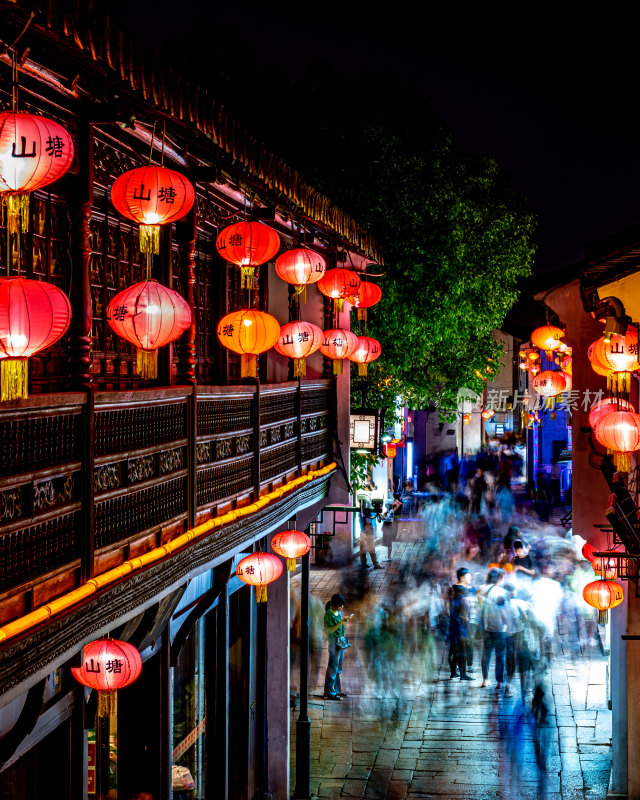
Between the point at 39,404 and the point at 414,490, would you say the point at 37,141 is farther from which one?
the point at 414,490

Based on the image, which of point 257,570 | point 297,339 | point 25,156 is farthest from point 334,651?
point 25,156

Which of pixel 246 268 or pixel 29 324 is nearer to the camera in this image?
pixel 29 324

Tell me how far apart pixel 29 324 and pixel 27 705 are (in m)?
3.11

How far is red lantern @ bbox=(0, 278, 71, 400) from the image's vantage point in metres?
4.86

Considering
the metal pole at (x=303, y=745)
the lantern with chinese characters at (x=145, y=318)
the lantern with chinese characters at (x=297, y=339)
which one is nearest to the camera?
the lantern with chinese characters at (x=145, y=318)

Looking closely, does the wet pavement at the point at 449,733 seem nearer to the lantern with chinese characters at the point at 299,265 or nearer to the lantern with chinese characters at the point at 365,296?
the lantern with chinese characters at the point at 365,296

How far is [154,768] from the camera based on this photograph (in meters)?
8.70

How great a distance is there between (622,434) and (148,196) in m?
7.42

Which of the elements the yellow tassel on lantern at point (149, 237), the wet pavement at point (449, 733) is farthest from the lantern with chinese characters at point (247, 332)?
the wet pavement at point (449, 733)

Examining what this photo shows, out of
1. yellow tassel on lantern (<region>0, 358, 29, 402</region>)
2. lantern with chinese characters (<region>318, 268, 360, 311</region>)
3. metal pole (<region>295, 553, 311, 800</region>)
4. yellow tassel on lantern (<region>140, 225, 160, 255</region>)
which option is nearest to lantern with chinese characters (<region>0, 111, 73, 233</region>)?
yellow tassel on lantern (<region>0, 358, 29, 402</region>)

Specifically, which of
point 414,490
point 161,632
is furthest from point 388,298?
point 414,490

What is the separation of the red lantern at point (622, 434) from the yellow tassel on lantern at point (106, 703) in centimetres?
732

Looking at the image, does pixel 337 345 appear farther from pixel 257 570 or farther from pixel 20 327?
pixel 20 327

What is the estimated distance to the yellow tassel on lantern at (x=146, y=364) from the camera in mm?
6809
